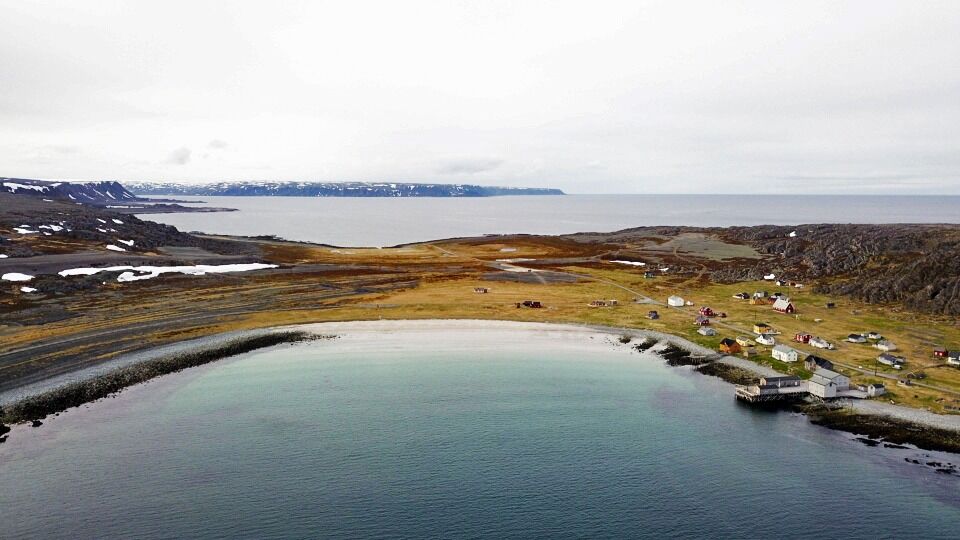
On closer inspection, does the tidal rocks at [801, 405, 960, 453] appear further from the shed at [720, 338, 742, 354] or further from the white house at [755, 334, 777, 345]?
the white house at [755, 334, 777, 345]

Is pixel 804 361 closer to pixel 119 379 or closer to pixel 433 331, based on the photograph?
pixel 433 331

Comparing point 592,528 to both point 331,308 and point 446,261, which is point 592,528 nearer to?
point 331,308

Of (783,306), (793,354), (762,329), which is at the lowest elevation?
(793,354)

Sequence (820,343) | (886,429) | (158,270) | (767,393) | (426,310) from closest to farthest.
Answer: (886,429) < (767,393) < (820,343) < (426,310) < (158,270)

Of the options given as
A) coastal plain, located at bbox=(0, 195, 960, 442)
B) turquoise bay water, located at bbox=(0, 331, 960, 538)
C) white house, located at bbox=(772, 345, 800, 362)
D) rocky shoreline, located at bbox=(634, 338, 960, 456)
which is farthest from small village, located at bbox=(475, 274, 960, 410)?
turquoise bay water, located at bbox=(0, 331, 960, 538)

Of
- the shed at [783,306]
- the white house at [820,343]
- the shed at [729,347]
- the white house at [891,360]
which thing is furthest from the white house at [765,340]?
the shed at [783,306]

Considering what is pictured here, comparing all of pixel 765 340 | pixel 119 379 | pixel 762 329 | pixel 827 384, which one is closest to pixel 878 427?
pixel 827 384
